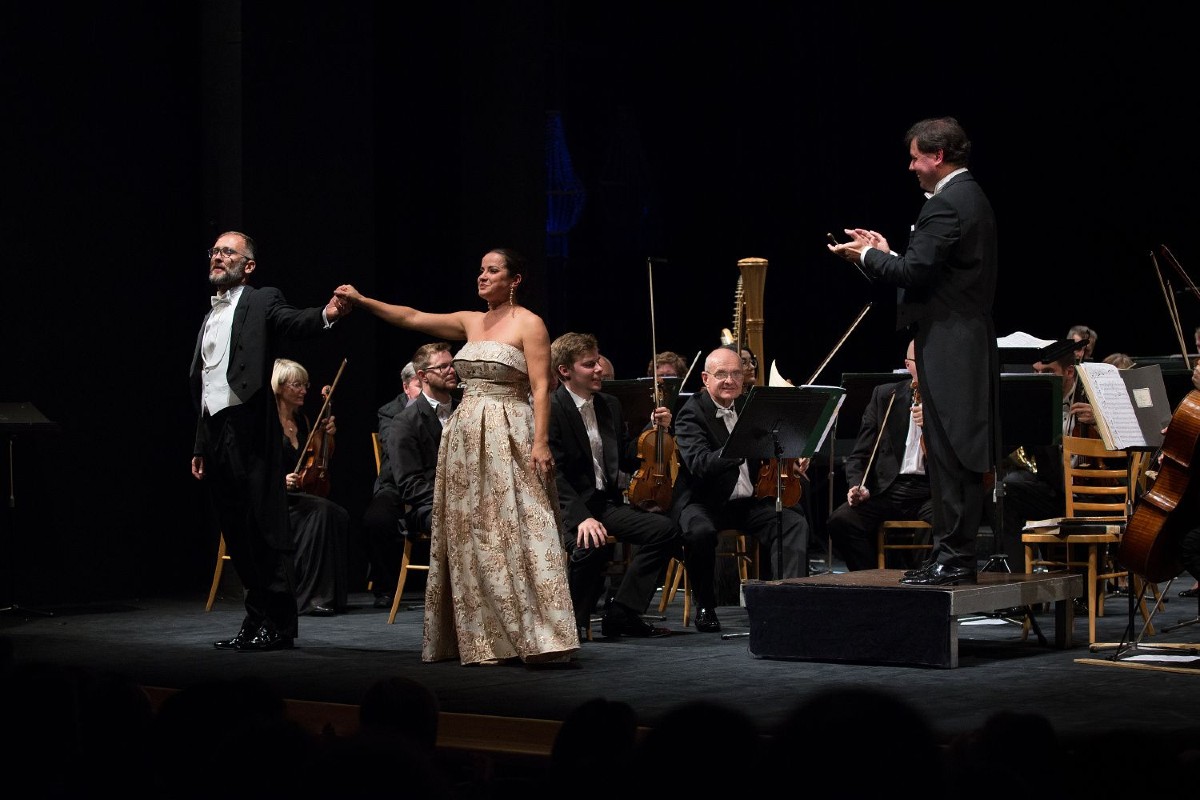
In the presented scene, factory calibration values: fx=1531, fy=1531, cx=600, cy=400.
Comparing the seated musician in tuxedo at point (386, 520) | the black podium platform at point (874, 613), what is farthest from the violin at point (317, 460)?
the black podium platform at point (874, 613)

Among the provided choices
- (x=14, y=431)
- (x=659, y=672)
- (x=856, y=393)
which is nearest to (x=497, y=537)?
(x=659, y=672)

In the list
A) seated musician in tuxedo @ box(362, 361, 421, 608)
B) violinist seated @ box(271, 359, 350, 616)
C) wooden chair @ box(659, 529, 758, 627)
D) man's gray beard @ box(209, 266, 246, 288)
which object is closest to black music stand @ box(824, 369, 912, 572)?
wooden chair @ box(659, 529, 758, 627)

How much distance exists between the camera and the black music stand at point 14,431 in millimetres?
6312

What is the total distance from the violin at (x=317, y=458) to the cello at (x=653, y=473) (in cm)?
176

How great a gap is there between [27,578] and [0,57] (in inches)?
92.5

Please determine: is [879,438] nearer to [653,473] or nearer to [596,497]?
[653,473]

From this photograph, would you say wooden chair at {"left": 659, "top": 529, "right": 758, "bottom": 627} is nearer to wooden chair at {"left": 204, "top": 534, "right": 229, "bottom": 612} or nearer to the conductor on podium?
the conductor on podium

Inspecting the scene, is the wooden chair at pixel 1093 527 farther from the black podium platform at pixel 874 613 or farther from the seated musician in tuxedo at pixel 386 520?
the seated musician in tuxedo at pixel 386 520

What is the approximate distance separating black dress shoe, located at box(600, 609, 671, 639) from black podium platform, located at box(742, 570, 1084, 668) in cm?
83

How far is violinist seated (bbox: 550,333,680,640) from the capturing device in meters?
5.67

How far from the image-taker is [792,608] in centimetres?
490

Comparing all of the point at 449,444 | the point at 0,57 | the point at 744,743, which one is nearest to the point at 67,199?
the point at 0,57

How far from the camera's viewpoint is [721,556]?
6.64 metres

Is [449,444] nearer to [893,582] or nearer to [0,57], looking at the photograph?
[893,582]
